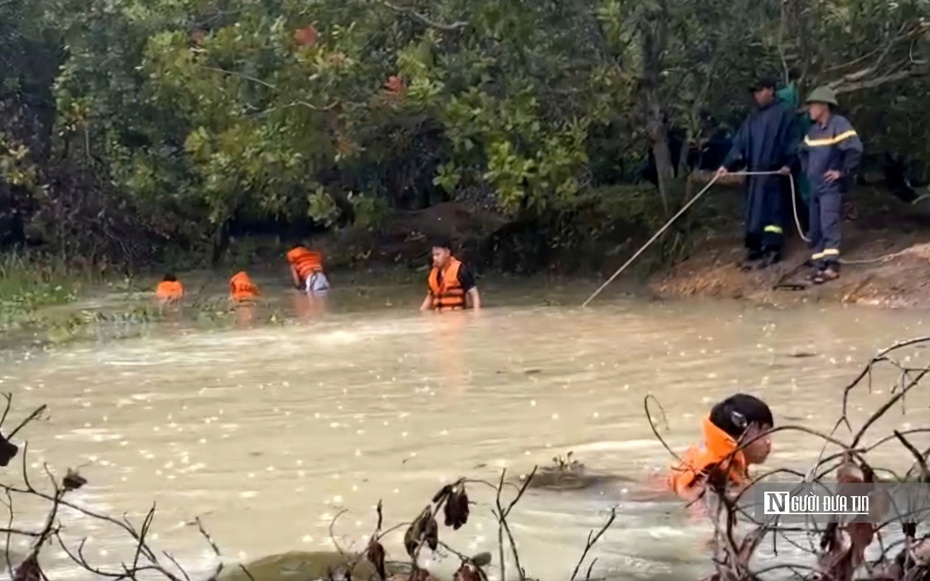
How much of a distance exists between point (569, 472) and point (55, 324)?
9.22 m

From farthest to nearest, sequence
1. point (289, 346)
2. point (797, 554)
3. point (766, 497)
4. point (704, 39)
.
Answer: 1. point (704, 39)
2. point (289, 346)
3. point (797, 554)
4. point (766, 497)

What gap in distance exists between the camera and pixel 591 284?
18.1m

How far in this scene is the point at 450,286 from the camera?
15344 mm

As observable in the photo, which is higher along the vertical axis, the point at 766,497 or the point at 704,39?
the point at 704,39

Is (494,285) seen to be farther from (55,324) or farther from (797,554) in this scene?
(797,554)

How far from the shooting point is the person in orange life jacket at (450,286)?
50.4 feet

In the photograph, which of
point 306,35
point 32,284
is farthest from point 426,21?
point 32,284

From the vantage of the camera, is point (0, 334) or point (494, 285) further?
point (494, 285)

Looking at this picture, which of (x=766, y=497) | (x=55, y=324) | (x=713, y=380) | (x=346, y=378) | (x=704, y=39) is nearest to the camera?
(x=766, y=497)

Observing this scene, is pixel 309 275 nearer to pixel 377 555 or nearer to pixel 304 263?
pixel 304 263

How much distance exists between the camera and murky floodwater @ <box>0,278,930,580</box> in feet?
21.0

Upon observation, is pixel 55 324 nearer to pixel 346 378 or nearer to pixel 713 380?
pixel 346 378

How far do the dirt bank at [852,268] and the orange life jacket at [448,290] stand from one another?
7.61 feet

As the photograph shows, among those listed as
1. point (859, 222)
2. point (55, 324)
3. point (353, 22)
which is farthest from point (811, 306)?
point (55, 324)
